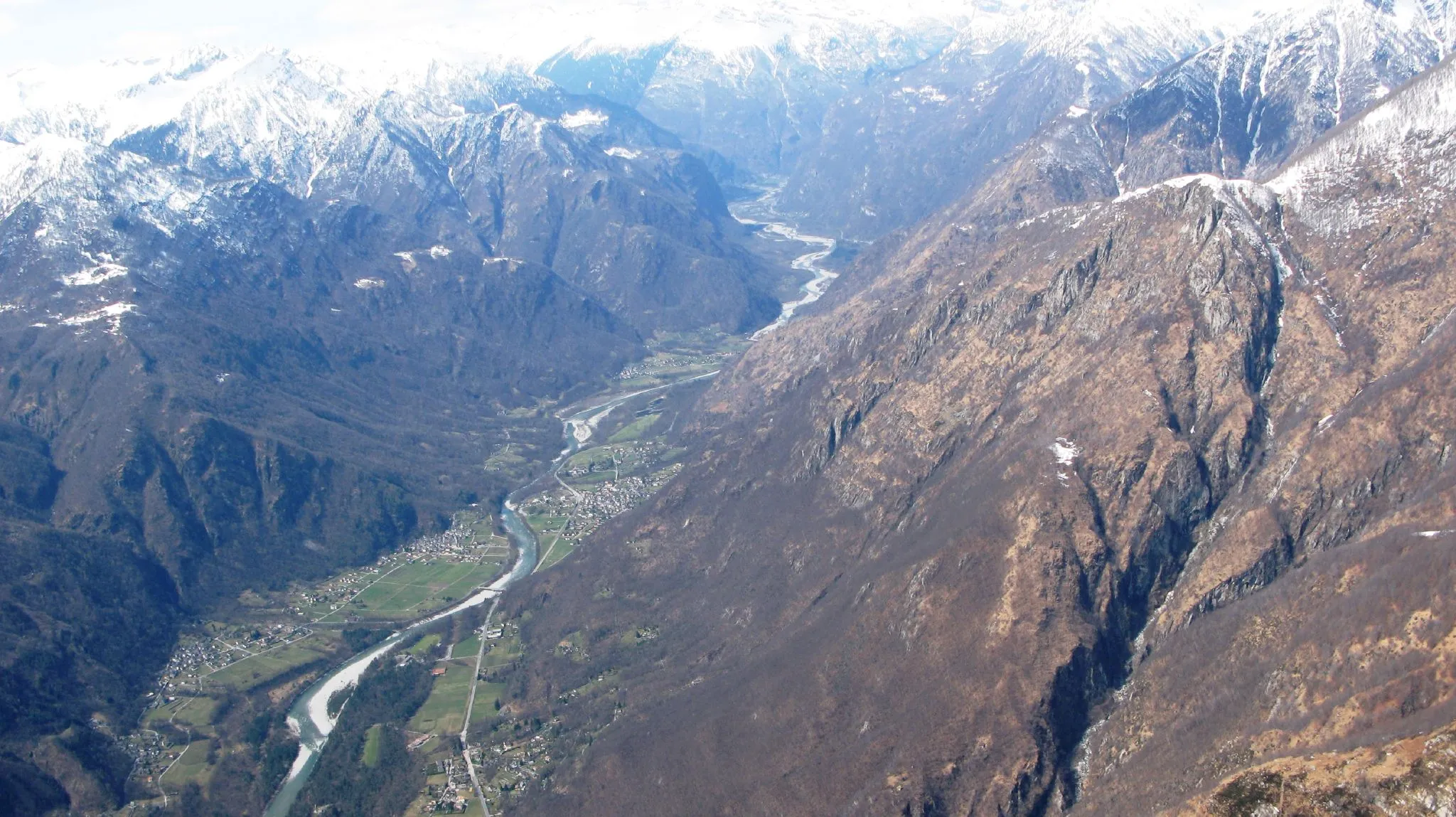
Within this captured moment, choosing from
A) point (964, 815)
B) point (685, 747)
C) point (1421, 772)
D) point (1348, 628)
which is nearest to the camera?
point (1421, 772)

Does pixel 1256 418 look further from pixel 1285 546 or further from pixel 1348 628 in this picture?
pixel 1348 628

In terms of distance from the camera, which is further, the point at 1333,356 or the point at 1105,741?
the point at 1333,356

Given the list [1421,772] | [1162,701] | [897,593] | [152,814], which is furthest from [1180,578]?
[152,814]

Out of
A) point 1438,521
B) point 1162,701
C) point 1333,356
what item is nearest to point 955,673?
point 1162,701

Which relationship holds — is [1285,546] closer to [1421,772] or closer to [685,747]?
[1421,772]

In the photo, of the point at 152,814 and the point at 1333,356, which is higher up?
the point at 1333,356

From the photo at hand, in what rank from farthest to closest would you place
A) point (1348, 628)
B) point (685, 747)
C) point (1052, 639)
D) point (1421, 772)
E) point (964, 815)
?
point (685, 747) < point (1052, 639) < point (964, 815) < point (1348, 628) < point (1421, 772)

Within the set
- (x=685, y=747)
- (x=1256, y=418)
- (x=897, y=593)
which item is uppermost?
(x=1256, y=418)

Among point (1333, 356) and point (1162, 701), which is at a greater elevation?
point (1333, 356)

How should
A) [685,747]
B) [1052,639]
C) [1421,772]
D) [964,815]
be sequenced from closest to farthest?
[1421,772]
[964,815]
[1052,639]
[685,747]
